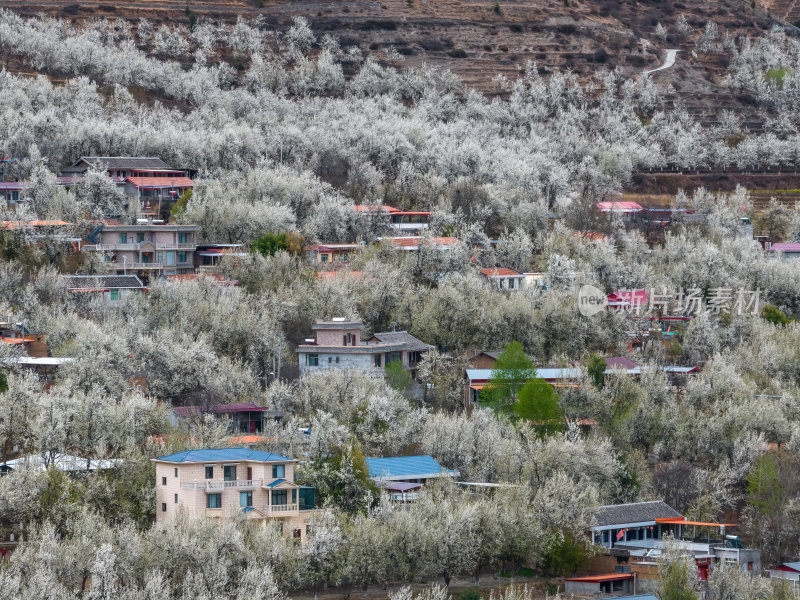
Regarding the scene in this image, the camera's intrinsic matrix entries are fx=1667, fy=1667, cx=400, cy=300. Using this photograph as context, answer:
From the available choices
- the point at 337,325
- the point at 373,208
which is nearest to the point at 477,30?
the point at 373,208

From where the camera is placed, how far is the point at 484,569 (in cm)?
4138

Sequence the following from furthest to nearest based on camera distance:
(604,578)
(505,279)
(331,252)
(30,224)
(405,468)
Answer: (331,252) → (505,279) → (30,224) → (405,468) → (604,578)

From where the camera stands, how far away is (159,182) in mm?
75250

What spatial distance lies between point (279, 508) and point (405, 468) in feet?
16.7

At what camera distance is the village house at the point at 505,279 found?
6737 centimetres

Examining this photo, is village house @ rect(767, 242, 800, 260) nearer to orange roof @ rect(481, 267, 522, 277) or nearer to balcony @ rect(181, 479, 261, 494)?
orange roof @ rect(481, 267, 522, 277)

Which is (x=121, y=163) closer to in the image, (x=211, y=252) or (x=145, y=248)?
(x=211, y=252)

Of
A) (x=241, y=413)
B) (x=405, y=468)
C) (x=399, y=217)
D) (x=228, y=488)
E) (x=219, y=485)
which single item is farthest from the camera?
(x=399, y=217)

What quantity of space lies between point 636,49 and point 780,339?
55440 mm

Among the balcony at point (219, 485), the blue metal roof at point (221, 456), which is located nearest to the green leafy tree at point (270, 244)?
the blue metal roof at point (221, 456)

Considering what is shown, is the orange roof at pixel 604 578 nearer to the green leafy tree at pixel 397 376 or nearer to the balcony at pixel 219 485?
the balcony at pixel 219 485

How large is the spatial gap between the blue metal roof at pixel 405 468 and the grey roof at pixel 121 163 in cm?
3368

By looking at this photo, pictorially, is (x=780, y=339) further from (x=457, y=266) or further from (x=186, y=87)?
(x=186, y=87)

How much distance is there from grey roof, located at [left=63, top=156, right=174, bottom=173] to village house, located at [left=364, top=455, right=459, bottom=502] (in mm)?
33520
